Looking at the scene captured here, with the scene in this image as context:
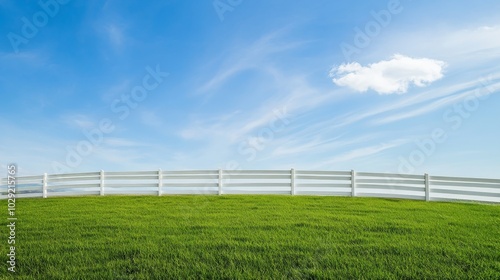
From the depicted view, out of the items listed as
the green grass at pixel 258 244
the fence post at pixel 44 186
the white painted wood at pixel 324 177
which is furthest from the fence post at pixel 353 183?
the fence post at pixel 44 186

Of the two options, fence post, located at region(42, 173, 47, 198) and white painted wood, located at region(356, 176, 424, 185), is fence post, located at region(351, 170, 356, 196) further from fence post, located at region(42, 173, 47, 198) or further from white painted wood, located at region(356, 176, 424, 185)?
fence post, located at region(42, 173, 47, 198)

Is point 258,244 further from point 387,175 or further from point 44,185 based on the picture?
point 44,185

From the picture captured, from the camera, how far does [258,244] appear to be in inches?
291

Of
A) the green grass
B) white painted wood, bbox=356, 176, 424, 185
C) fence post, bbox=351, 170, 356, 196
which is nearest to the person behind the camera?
the green grass

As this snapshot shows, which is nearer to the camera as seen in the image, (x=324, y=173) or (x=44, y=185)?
(x=324, y=173)

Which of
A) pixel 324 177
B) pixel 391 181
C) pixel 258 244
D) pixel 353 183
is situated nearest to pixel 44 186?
pixel 324 177

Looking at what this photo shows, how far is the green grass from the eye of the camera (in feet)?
20.4

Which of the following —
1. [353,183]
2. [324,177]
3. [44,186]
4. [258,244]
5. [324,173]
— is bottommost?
[258,244]

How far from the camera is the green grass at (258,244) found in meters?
6.21

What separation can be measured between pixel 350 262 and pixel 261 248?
5.08 ft

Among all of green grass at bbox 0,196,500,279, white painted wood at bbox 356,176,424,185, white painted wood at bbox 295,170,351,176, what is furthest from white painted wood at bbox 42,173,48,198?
white painted wood at bbox 356,176,424,185

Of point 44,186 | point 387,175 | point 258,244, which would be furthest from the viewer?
point 44,186

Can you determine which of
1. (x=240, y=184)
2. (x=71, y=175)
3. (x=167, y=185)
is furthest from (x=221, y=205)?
(x=71, y=175)

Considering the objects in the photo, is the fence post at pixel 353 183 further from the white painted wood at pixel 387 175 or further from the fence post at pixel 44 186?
the fence post at pixel 44 186
